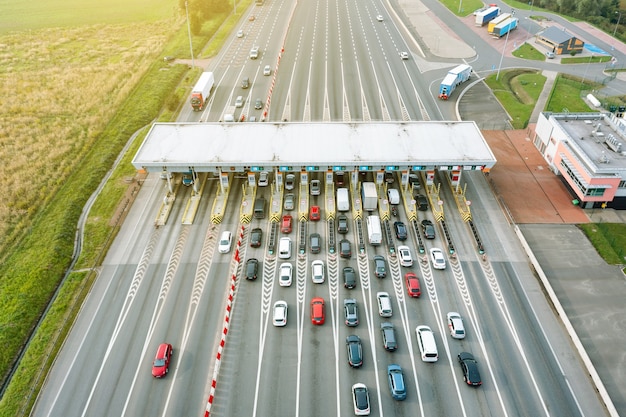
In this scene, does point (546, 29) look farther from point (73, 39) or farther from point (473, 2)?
point (73, 39)

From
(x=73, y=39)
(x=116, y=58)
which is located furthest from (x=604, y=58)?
(x=73, y=39)

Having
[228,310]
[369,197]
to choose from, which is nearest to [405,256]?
[369,197]

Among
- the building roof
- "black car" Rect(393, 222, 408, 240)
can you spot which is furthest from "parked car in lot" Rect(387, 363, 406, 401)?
the building roof

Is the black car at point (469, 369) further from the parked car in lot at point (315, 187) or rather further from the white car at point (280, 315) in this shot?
the parked car in lot at point (315, 187)

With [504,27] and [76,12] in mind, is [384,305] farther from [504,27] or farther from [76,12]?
[76,12]

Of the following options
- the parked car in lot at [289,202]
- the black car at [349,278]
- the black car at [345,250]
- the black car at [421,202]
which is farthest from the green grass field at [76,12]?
the black car at [349,278]

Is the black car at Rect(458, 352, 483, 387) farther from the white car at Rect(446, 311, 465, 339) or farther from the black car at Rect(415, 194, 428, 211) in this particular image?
the black car at Rect(415, 194, 428, 211)
